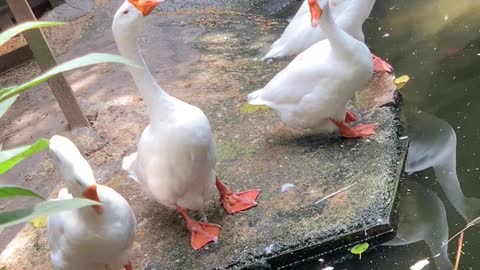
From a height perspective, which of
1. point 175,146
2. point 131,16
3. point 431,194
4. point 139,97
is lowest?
point 431,194

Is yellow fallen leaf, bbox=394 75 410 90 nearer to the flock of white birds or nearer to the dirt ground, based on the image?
the flock of white birds

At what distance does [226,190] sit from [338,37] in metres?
1.04

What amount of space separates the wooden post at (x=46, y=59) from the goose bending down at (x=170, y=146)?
105cm

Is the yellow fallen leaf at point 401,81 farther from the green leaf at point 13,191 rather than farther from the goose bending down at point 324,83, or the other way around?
the green leaf at point 13,191

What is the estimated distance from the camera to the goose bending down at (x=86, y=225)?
2549 millimetres

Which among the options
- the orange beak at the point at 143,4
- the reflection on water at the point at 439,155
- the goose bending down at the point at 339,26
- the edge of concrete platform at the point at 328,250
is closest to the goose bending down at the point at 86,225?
the edge of concrete platform at the point at 328,250

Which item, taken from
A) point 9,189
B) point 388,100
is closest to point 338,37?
point 388,100

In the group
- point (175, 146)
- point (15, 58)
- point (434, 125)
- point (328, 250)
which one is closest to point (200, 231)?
point (175, 146)

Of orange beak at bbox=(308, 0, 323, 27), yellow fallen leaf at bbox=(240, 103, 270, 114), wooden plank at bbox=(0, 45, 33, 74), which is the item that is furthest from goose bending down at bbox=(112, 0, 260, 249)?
wooden plank at bbox=(0, 45, 33, 74)

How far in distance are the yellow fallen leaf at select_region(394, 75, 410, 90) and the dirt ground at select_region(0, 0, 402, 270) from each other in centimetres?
73

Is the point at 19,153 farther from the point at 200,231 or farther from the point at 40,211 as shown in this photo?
the point at 200,231

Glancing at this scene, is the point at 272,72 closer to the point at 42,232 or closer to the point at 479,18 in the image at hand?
the point at 479,18

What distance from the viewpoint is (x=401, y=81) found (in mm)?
4184

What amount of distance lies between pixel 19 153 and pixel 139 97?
364cm
